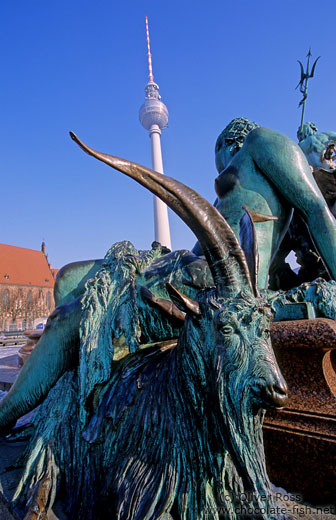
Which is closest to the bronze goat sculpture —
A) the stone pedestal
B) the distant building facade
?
the stone pedestal

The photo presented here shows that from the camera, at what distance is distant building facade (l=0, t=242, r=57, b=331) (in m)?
47.4

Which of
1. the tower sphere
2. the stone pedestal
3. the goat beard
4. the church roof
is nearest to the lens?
the goat beard

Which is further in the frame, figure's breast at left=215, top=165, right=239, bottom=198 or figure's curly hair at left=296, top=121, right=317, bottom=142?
figure's curly hair at left=296, top=121, right=317, bottom=142

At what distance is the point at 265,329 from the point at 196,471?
22.7 inches

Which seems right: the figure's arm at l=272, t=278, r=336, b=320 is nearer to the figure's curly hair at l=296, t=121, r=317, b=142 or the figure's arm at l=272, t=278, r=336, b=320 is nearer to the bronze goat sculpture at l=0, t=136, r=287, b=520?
the bronze goat sculpture at l=0, t=136, r=287, b=520

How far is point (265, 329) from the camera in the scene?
107 centimetres

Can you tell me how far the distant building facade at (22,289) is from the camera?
47.4 m

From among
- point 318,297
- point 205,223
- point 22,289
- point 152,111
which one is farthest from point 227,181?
point 152,111

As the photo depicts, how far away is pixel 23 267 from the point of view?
52844 mm

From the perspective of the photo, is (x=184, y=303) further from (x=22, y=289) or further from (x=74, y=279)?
(x=22, y=289)

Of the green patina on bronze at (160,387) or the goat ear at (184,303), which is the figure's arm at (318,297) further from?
the goat ear at (184,303)

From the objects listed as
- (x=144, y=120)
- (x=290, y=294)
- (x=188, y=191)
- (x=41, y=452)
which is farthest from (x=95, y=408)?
(x=144, y=120)

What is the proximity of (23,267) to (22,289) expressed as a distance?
4843 millimetres

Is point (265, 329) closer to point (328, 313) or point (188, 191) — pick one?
point (188, 191)
